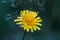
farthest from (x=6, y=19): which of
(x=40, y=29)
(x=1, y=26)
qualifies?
(x=40, y=29)

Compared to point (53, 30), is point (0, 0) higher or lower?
higher

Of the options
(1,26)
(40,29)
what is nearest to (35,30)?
(40,29)

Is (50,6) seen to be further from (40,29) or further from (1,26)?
(1,26)

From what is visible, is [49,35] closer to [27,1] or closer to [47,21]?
[47,21]
